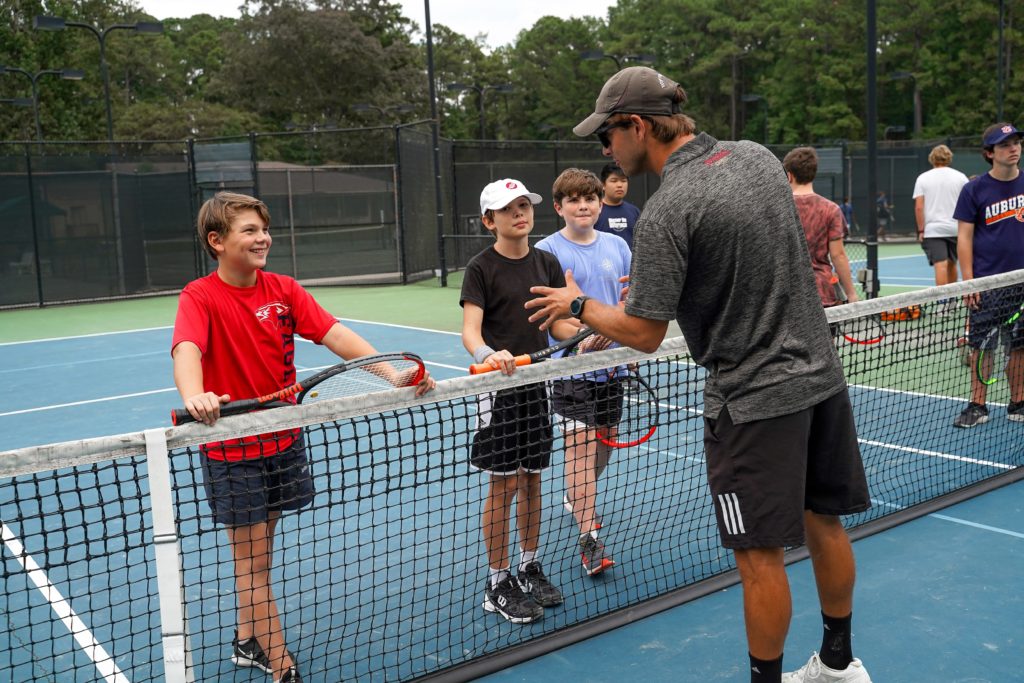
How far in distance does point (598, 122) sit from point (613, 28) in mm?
68182

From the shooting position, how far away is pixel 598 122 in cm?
271

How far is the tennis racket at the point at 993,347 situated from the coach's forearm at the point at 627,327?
13.1ft

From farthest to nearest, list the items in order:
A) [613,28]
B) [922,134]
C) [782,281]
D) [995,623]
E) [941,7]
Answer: [613,28] → [922,134] → [941,7] → [995,623] → [782,281]

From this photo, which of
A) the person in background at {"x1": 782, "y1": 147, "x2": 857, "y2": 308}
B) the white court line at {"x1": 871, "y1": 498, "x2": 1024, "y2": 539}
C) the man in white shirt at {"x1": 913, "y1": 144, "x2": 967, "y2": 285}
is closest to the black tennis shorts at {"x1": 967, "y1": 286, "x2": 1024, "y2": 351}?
the person in background at {"x1": 782, "y1": 147, "x2": 857, "y2": 308}

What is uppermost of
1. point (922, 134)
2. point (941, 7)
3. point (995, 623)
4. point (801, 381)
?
point (941, 7)

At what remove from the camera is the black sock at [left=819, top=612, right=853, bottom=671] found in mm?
3051

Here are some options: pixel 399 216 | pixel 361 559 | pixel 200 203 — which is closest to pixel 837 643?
pixel 361 559

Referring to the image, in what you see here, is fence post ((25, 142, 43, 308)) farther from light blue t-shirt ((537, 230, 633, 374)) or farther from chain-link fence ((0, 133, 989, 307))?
light blue t-shirt ((537, 230, 633, 374))

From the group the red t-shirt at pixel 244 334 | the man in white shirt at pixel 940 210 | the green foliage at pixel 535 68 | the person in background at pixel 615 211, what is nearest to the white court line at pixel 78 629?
the red t-shirt at pixel 244 334

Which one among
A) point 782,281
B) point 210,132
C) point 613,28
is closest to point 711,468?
point 782,281

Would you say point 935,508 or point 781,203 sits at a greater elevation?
point 781,203

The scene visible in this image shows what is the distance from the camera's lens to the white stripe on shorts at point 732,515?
2697 mm

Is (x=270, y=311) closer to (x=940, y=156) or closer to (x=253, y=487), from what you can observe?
(x=253, y=487)

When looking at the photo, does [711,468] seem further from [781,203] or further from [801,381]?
[781,203]
